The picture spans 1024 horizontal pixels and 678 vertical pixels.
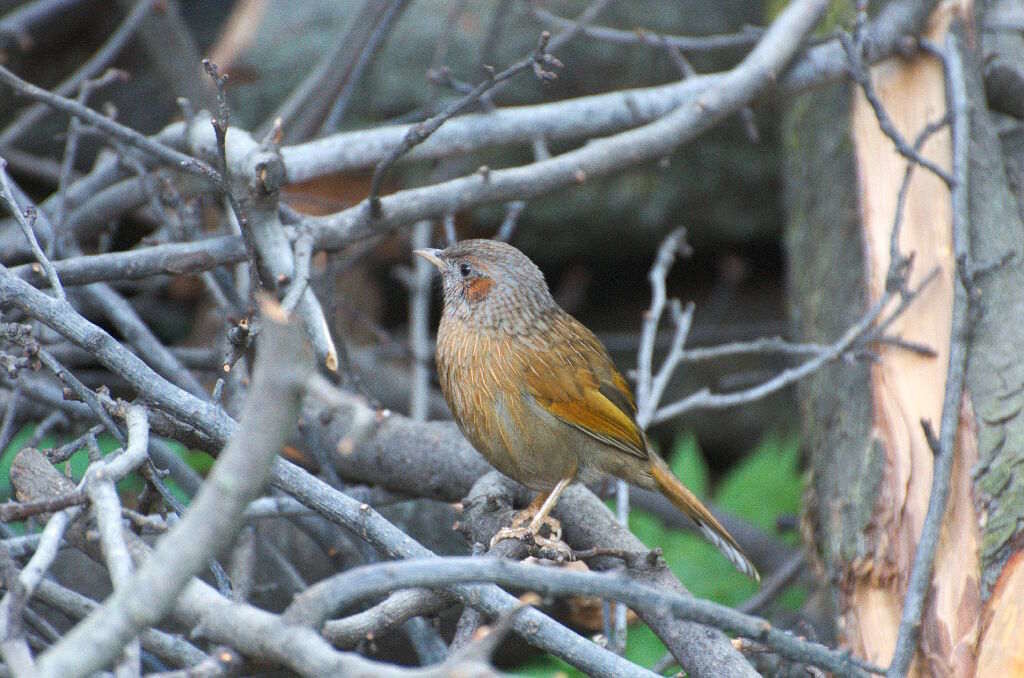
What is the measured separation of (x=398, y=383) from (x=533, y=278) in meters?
2.30

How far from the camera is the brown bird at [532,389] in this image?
379cm

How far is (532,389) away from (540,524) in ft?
1.83

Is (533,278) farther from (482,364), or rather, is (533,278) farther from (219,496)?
(219,496)

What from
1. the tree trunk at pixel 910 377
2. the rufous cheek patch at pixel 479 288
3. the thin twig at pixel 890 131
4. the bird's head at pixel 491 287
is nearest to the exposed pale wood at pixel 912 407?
the tree trunk at pixel 910 377

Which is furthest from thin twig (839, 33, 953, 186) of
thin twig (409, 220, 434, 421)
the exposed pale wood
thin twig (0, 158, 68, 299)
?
thin twig (0, 158, 68, 299)

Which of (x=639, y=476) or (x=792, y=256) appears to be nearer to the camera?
(x=639, y=476)

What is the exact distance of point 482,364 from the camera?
12.8 feet

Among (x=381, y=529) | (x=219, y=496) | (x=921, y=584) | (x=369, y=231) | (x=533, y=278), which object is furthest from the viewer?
(x=533, y=278)

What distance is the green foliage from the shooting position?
4.30 metres

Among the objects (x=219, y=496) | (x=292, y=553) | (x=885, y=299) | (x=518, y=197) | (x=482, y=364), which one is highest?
(x=518, y=197)

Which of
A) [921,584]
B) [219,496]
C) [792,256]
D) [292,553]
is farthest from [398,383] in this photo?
[219,496]

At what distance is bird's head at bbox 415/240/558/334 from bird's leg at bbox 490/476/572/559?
647 mm

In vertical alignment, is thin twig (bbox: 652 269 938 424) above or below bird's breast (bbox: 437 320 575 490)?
above

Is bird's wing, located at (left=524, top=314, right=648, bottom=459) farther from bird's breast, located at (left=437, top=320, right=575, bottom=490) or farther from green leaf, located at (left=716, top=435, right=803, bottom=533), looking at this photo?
→ green leaf, located at (left=716, top=435, right=803, bottom=533)
